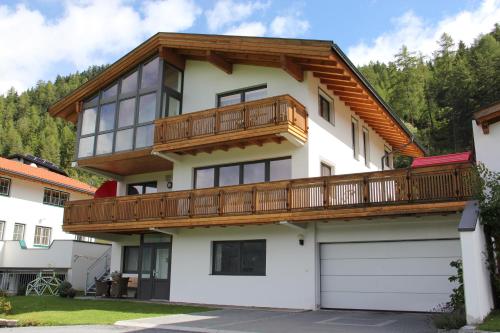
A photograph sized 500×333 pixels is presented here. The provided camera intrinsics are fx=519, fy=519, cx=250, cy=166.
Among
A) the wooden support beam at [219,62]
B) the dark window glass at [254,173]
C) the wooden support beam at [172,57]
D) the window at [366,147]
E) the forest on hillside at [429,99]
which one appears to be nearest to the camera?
the dark window glass at [254,173]

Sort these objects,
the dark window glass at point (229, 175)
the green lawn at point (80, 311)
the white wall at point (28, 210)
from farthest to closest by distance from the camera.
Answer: the white wall at point (28, 210), the dark window glass at point (229, 175), the green lawn at point (80, 311)

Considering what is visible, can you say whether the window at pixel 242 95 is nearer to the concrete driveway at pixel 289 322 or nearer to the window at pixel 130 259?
the window at pixel 130 259

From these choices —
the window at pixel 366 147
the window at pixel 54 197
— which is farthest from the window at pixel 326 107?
the window at pixel 54 197

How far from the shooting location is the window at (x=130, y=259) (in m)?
25.2

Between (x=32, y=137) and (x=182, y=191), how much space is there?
61.5m

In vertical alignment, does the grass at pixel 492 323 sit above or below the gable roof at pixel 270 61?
below

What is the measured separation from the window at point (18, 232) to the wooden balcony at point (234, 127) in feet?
53.0

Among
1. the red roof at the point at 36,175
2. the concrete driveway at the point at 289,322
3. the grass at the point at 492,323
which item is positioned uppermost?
the red roof at the point at 36,175

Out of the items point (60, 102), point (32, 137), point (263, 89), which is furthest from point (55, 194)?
point (32, 137)

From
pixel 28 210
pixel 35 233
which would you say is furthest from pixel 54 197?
pixel 35 233

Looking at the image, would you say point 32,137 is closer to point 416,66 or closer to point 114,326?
point 416,66

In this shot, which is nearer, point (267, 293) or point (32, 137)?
point (267, 293)

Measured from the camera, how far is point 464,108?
162 ft

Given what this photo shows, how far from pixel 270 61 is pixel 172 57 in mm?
5033
